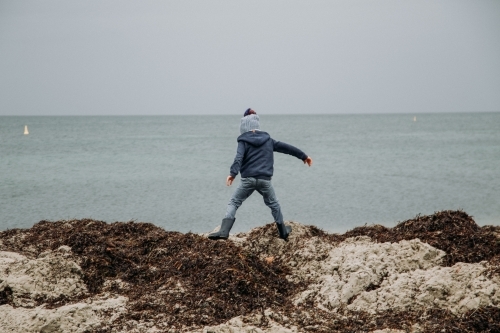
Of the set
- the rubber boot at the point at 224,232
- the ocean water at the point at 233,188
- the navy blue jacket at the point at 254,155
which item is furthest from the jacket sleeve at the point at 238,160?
the ocean water at the point at 233,188

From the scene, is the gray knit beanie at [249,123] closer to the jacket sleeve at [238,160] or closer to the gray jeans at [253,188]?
the jacket sleeve at [238,160]

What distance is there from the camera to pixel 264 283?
24.1 feet

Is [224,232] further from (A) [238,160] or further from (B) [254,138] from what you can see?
(B) [254,138]

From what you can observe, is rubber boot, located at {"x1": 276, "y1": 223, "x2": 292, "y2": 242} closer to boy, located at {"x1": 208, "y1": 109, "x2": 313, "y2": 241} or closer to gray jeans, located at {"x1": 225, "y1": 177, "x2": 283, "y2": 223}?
boy, located at {"x1": 208, "y1": 109, "x2": 313, "y2": 241}

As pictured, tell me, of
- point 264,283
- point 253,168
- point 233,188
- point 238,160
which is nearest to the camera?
point 264,283

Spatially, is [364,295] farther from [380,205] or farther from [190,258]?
[380,205]

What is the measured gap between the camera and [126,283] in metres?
7.44

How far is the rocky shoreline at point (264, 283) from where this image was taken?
6.27m

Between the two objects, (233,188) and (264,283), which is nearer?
(264,283)

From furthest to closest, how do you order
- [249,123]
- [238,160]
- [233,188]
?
[233,188] < [249,123] < [238,160]

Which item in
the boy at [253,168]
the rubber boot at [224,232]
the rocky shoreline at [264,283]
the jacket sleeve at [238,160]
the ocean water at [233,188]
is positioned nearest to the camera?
the rocky shoreline at [264,283]

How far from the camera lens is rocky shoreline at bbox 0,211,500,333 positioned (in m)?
6.27

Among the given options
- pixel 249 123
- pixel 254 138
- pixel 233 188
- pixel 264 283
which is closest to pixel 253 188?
pixel 254 138

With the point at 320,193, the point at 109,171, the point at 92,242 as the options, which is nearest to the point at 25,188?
the point at 109,171
